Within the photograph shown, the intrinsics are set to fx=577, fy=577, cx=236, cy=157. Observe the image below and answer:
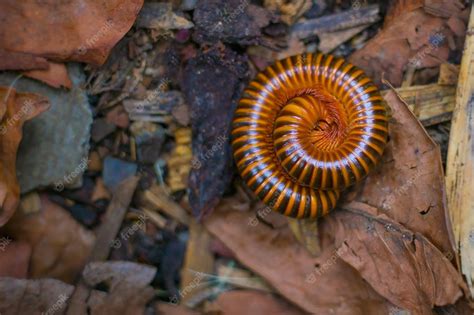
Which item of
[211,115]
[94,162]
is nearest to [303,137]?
[211,115]

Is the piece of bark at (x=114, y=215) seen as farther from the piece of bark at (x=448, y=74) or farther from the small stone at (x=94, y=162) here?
the piece of bark at (x=448, y=74)

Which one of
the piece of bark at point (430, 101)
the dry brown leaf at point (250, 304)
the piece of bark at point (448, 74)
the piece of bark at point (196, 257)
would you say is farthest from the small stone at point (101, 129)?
the piece of bark at point (448, 74)

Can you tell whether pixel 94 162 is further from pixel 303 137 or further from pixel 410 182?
pixel 410 182

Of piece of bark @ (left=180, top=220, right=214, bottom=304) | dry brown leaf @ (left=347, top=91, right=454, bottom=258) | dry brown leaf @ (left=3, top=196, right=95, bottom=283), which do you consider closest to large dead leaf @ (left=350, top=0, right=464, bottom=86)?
dry brown leaf @ (left=347, top=91, right=454, bottom=258)

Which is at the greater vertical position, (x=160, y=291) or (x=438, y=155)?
(x=438, y=155)

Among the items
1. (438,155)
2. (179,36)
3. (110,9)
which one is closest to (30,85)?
(110,9)

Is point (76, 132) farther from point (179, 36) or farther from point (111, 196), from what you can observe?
point (179, 36)

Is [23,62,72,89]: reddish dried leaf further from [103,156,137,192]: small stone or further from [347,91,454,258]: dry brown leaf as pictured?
[347,91,454,258]: dry brown leaf
